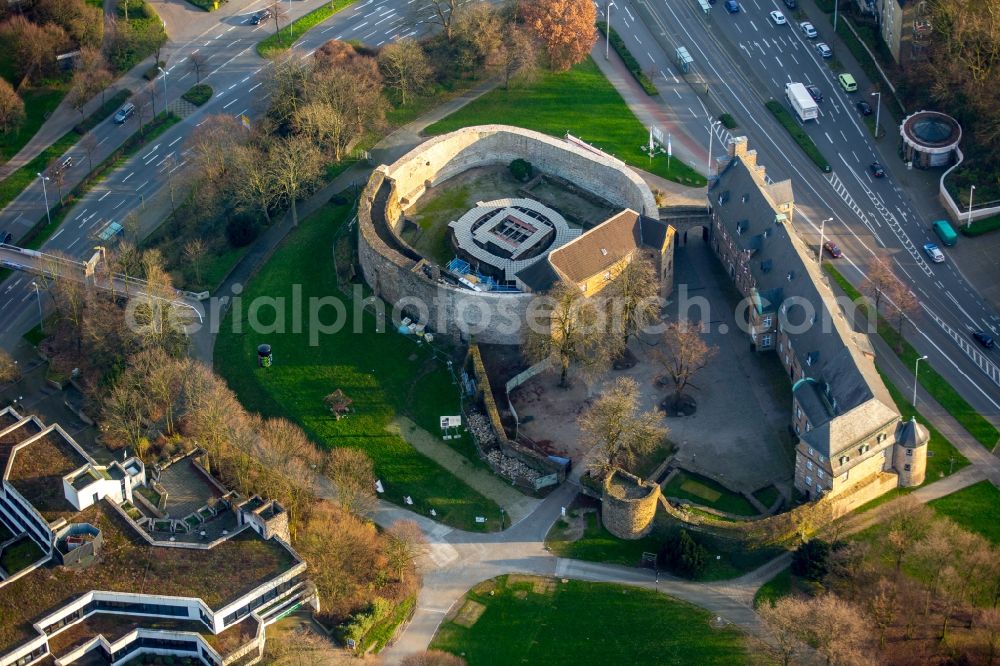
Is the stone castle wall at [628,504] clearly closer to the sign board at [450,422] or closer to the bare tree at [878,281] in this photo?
the sign board at [450,422]

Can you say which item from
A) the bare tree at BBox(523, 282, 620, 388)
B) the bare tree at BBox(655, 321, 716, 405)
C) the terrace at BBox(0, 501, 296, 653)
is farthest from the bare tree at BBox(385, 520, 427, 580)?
the bare tree at BBox(655, 321, 716, 405)

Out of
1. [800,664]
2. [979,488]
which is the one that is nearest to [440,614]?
[800,664]

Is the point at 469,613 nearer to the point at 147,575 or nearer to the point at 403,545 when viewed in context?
the point at 403,545

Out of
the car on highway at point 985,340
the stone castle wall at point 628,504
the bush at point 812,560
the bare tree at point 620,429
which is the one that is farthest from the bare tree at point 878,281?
the stone castle wall at point 628,504

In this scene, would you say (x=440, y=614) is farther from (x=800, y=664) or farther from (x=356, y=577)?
(x=800, y=664)

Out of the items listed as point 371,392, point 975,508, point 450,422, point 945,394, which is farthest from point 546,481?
point 945,394

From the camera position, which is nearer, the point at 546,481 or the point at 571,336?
the point at 546,481
